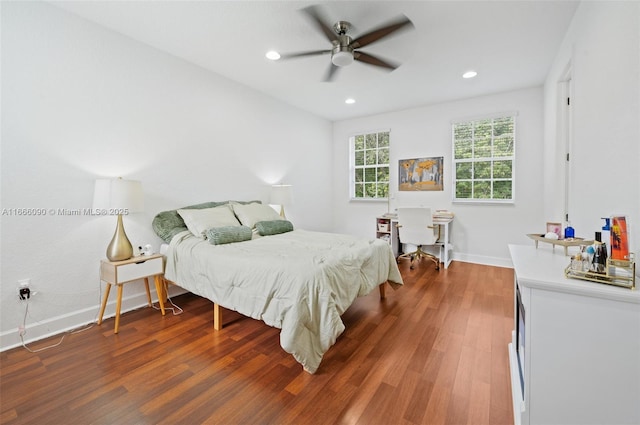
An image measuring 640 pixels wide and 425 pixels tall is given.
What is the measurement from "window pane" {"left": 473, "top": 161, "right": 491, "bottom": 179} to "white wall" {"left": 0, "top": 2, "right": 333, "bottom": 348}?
403 centimetres

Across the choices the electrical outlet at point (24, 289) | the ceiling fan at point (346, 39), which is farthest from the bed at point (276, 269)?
the ceiling fan at point (346, 39)

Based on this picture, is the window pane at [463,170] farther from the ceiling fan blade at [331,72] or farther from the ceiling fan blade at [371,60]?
the ceiling fan blade at [331,72]

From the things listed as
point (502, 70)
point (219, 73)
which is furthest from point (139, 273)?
point (502, 70)

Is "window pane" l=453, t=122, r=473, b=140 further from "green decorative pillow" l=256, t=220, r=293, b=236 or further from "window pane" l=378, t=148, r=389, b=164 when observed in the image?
"green decorative pillow" l=256, t=220, r=293, b=236

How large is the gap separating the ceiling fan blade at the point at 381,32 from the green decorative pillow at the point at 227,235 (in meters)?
2.10

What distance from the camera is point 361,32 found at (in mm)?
2576

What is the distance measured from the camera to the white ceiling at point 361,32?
2268 millimetres

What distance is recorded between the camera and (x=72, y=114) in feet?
7.82

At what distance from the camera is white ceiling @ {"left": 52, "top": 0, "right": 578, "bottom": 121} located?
7.44 feet

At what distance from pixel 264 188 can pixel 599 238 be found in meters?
3.84

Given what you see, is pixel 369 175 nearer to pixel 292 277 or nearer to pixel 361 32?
pixel 361 32

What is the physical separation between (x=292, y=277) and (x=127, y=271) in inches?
63.7

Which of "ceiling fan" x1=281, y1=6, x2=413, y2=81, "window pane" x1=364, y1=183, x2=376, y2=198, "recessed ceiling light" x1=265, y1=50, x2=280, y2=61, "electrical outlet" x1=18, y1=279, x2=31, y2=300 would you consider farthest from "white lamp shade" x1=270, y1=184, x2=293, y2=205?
"electrical outlet" x1=18, y1=279, x2=31, y2=300

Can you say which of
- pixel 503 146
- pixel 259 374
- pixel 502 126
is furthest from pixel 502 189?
pixel 259 374
